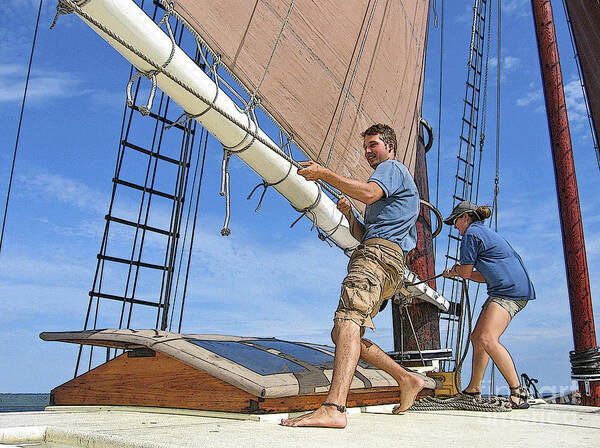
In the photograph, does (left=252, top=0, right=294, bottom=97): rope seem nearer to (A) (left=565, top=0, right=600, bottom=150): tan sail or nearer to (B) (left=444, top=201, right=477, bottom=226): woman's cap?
(B) (left=444, top=201, right=477, bottom=226): woman's cap

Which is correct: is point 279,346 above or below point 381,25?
below

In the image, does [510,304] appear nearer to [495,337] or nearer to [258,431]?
[495,337]

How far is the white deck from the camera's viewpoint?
151cm

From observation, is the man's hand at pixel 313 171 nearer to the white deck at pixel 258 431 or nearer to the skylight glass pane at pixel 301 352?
the white deck at pixel 258 431

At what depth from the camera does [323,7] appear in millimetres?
3551

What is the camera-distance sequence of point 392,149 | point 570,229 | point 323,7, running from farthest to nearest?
point 570,229, point 323,7, point 392,149

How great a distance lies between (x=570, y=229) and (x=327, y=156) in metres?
3.67

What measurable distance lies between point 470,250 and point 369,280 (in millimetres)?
1471

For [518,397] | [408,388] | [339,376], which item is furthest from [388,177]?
[518,397]

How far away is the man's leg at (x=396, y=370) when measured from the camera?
2.63 metres

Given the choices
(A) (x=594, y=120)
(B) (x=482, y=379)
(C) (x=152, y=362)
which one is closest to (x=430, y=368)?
(B) (x=482, y=379)

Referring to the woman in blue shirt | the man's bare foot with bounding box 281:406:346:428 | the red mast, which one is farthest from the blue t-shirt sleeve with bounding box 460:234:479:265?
the red mast

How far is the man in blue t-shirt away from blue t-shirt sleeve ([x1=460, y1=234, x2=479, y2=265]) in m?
0.96

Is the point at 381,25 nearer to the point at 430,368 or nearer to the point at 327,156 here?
the point at 327,156
